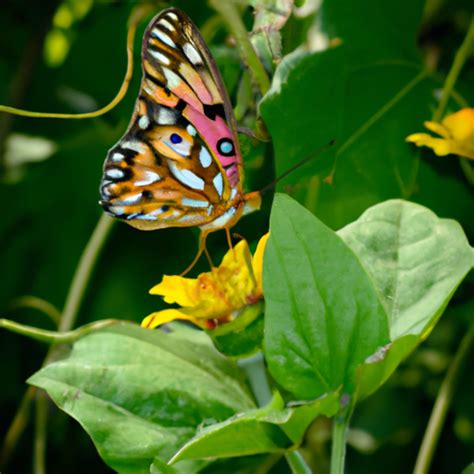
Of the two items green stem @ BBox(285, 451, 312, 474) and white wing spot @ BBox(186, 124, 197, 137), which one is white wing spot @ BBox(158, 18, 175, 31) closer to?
white wing spot @ BBox(186, 124, 197, 137)

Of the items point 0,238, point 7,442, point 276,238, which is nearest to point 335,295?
point 276,238

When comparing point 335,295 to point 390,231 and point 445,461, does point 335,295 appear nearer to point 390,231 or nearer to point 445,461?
point 390,231

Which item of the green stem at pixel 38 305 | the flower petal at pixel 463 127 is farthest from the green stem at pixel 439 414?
the green stem at pixel 38 305

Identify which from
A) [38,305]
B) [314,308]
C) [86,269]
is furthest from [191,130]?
[38,305]

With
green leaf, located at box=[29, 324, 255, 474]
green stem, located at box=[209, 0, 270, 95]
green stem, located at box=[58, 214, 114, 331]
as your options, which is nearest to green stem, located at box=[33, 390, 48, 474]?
green stem, located at box=[58, 214, 114, 331]

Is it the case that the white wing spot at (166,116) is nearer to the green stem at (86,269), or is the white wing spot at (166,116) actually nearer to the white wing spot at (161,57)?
the white wing spot at (161,57)
